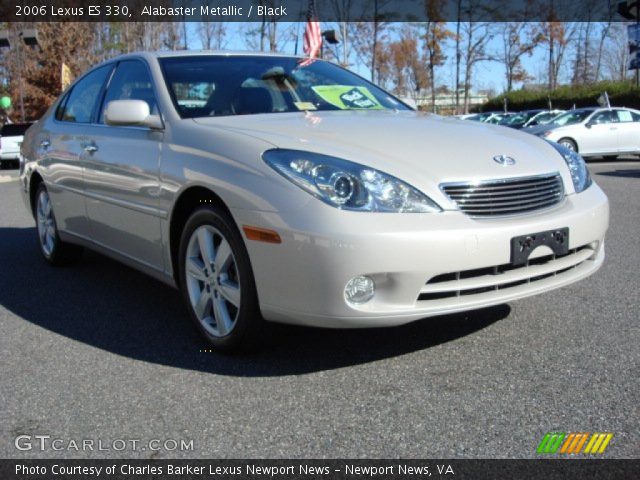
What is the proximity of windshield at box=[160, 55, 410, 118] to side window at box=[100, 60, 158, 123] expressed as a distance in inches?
5.5

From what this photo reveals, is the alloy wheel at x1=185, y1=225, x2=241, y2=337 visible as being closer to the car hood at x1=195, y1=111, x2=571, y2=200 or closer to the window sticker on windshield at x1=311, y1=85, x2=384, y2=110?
the car hood at x1=195, y1=111, x2=571, y2=200

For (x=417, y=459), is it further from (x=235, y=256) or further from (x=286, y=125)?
(x=286, y=125)

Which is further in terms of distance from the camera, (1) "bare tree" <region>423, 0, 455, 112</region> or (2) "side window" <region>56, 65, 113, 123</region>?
(1) "bare tree" <region>423, 0, 455, 112</region>

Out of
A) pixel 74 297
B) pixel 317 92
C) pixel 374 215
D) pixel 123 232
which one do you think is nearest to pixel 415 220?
pixel 374 215

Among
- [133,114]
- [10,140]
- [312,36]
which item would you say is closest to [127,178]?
[133,114]

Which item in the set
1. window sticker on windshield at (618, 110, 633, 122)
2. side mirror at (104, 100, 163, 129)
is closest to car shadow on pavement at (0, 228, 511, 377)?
side mirror at (104, 100, 163, 129)

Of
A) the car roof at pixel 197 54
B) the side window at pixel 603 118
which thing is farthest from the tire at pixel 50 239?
the side window at pixel 603 118

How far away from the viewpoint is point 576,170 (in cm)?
368

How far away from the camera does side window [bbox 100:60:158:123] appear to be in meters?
4.10

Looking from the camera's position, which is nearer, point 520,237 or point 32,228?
point 520,237

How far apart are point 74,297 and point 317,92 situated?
6.91ft

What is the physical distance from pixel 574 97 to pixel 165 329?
127 ft

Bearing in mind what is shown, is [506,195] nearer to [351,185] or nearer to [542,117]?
[351,185]

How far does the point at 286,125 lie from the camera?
11.5 feet
